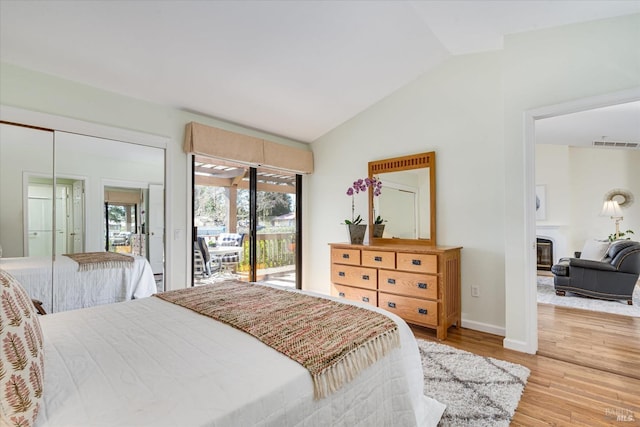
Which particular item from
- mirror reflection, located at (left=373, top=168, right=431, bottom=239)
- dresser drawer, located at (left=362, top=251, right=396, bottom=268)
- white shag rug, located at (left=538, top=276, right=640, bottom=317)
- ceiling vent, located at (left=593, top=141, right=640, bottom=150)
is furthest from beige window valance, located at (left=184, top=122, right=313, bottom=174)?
ceiling vent, located at (left=593, top=141, right=640, bottom=150)

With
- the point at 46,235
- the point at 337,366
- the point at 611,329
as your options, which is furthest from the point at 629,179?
the point at 46,235

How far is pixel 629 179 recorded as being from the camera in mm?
6336

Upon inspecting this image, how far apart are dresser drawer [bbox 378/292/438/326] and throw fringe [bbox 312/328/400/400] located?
1.69 m

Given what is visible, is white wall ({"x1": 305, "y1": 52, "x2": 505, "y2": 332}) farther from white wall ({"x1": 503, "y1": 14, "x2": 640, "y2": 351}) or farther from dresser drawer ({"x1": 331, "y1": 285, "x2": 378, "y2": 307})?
dresser drawer ({"x1": 331, "y1": 285, "x2": 378, "y2": 307})

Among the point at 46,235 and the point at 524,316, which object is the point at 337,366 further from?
the point at 46,235

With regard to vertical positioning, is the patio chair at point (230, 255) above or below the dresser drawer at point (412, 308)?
above

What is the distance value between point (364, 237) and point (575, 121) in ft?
10.4

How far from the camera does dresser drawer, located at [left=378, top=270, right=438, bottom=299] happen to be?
2.88 metres

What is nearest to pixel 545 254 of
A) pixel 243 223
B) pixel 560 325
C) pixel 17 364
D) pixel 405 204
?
pixel 560 325

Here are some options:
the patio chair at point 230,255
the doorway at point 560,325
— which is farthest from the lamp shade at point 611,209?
the patio chair at point 230,255

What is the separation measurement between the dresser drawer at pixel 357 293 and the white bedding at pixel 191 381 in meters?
1.77

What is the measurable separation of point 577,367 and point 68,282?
394 cm

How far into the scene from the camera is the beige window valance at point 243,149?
3266mm

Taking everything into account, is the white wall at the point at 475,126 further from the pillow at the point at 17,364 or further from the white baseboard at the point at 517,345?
the pillow at the point at 17,364
